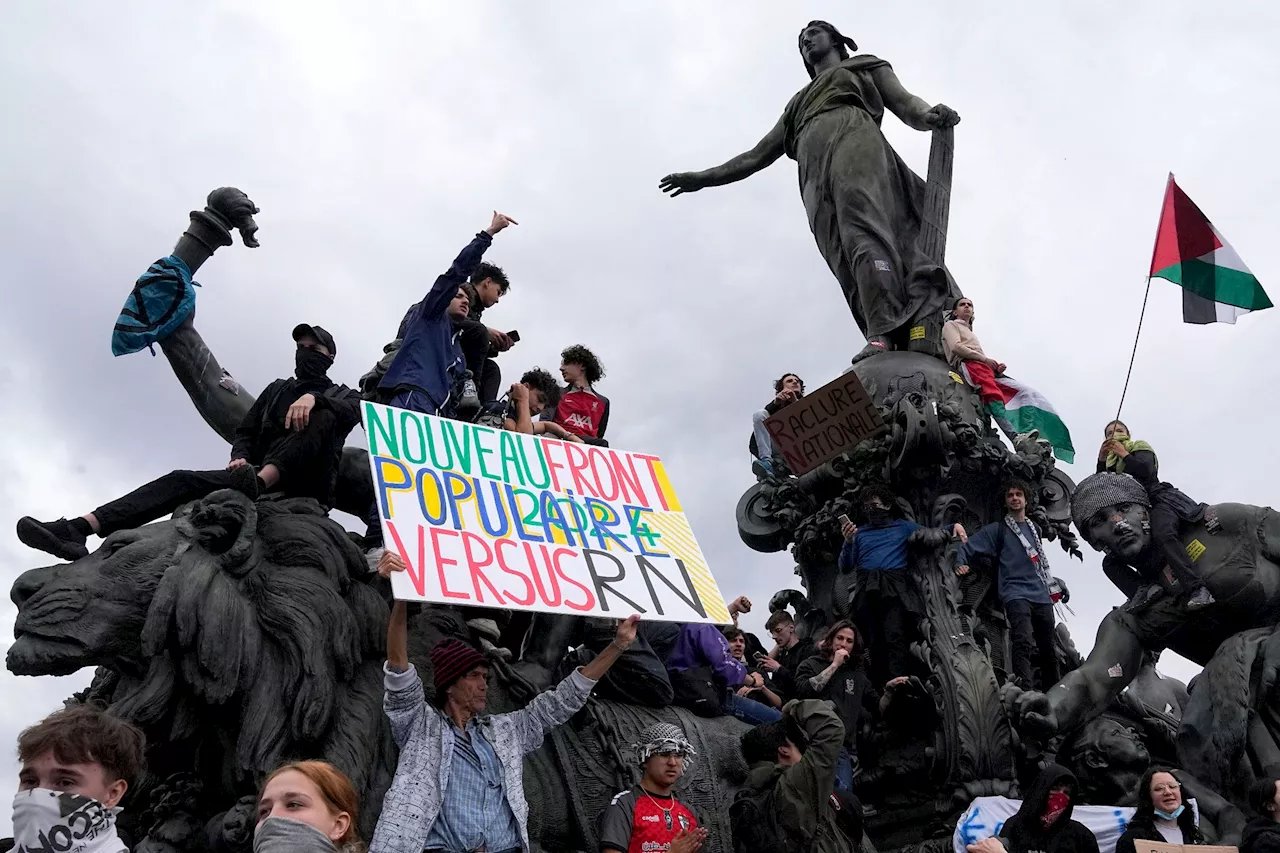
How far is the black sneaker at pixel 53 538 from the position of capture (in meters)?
5.37

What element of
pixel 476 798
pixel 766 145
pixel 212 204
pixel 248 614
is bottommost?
pixel 476 798

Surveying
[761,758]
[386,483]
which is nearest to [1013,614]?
[761,758]

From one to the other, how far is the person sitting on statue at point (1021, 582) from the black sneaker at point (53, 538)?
20.3 feet

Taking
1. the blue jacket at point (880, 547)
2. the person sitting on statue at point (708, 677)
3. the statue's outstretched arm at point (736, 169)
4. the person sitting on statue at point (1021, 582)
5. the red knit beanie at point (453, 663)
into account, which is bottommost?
the red knit beanie at point (453, 663)

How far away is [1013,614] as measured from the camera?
31.2 ft

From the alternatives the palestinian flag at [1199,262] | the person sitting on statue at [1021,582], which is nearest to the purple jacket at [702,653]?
the person sitting on statue at [1021,582]

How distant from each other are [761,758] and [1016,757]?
3.10 meters

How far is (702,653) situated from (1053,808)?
80.8 inches

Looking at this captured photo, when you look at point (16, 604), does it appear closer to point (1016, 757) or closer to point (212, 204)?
point (212, 204)

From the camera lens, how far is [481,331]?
7691 millimetres

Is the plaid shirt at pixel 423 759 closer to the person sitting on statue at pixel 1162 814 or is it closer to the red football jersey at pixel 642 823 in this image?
the red football jersey at pixel 642 823

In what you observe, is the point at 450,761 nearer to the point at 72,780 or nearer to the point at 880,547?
the point at 72,780

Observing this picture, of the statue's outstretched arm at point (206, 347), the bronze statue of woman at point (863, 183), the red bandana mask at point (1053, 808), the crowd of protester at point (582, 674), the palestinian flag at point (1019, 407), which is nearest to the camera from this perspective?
the crowd of protester at point (582, 674)

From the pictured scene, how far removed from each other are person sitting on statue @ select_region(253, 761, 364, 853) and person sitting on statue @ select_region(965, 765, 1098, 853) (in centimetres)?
381
